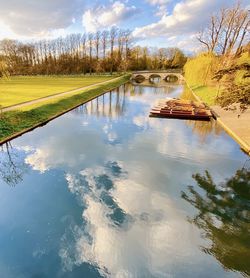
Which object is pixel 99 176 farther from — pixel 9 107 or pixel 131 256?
pixel 9 107

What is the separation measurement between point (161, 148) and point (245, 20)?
3484 centimetres

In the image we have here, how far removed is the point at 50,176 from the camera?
1079cm

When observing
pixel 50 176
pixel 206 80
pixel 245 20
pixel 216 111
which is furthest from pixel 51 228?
pixel 245 20

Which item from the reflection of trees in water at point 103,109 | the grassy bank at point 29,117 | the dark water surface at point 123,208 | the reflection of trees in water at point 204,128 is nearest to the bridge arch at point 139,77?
the reflection of trees in water at point 103,109

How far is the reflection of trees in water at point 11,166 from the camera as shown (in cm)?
1056

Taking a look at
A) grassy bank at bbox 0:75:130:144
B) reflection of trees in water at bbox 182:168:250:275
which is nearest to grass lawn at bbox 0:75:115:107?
grassy bank at bbox 0:75:130:144

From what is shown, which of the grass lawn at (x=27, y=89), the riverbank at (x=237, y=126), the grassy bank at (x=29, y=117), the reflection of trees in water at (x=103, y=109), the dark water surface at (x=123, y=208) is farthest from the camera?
the grass lawn at (x=27, y=89)

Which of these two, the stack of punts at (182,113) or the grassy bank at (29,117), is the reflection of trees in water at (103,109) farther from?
the stack of punts at (182,113)

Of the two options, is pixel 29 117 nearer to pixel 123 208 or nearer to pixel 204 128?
pixel 123 208

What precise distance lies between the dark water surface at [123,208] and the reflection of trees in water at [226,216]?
34mm

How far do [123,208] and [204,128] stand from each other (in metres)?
13.2

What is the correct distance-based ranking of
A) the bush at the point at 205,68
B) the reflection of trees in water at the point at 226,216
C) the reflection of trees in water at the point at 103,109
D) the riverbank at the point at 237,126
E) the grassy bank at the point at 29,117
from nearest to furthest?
1. the reflection of trees in water at the point at 226,216
2. the riverbank at the point at 237,126
3. the grassy bank at the point at 29,117
4. the reflection of trees in water at the point at 103,109
5. the bush at the point at 205,68

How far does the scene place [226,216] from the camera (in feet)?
27.1

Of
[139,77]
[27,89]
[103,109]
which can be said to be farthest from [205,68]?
[139,77]
